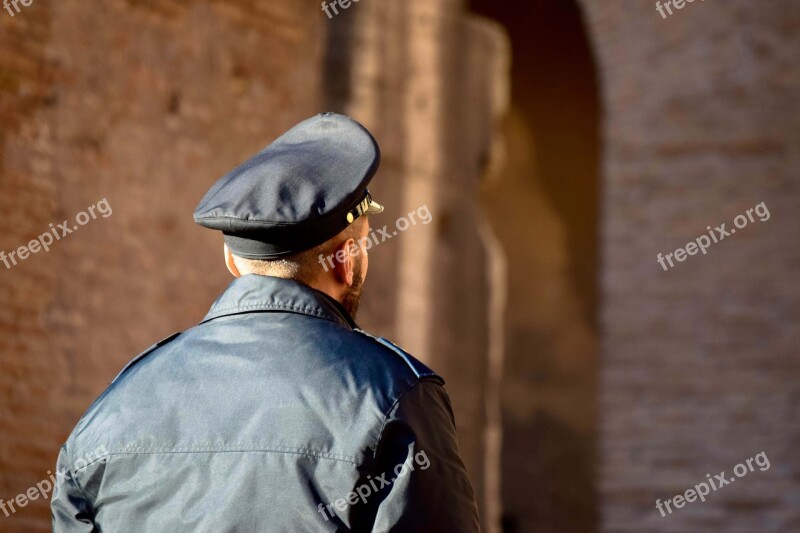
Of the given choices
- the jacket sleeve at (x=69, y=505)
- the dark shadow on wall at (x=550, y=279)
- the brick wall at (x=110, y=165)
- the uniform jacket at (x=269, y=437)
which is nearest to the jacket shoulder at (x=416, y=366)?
the uniform jacket at (x=269, y=437)

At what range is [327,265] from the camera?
2.00 m

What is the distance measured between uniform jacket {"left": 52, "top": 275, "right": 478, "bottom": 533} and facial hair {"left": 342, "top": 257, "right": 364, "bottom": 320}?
0.35 feet

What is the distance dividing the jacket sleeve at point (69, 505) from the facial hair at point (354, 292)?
18.3 inches

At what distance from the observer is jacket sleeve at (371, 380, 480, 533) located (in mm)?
1729

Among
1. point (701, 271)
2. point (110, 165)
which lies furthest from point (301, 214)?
point (701, 271)

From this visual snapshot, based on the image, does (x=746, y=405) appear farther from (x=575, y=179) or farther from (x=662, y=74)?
(x=575, y=179)

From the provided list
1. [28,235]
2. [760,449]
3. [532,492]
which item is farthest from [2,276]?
[532,492]

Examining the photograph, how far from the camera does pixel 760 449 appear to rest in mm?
6285

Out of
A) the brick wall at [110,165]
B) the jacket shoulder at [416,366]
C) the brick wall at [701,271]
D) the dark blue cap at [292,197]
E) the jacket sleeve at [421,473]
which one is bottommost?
the brick wall at [701,271]

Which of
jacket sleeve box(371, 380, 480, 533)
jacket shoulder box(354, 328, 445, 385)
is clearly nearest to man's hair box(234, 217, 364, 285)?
jacket shoulder box(354, 328, 445, 385)

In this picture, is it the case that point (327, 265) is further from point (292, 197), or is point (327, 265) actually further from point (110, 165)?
point (110, 165)

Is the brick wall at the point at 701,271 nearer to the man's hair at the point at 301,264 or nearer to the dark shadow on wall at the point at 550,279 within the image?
the man's hair at the point at 301,264

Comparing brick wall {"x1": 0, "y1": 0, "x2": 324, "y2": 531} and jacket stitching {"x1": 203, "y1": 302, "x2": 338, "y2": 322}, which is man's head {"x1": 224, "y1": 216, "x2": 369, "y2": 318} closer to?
jacket stitching {"x1": 203, "y1": 302, "x2": 338, "y2": 322}

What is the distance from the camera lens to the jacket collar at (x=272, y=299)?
192cm
